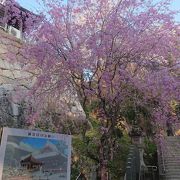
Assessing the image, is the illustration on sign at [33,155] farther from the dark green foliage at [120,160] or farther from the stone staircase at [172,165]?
the stone staircase at [172,165]

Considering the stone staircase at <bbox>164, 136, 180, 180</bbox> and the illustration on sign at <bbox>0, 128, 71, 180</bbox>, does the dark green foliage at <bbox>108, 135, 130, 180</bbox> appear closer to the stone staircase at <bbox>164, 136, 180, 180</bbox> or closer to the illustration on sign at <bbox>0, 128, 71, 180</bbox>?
the stone staircase at <bbox>164, 136, 180, 180</bbox>

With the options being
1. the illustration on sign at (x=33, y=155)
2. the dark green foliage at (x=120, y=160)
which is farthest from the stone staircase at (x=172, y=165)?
the illustration on sign at (x=33, y=155)

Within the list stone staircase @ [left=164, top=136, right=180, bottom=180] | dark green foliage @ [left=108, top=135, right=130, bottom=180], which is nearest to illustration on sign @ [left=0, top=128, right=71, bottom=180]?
dark green foliage @ [left=108, top=135, right=130, bottom=180]

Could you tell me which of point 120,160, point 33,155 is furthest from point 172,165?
point 33,155

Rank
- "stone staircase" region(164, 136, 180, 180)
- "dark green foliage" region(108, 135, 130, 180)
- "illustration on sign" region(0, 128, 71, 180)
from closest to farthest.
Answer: "illustration on sign" region(0, 128, 71, 180), "dark green foliage" region(108, 135, 130, 180), "stone staircase" region(164, 136, 180, 180)

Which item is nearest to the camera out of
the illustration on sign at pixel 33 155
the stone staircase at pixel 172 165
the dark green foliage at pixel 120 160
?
the illustration on sign at pixel 33 155

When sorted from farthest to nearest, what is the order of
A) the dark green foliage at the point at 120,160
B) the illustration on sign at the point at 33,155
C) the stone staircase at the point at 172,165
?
the stone staircase at the point at 172,165 < the dark green foliage at the point at 120,160 < the illustration on sign at the point at 33,155

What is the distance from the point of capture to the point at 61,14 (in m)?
6.53

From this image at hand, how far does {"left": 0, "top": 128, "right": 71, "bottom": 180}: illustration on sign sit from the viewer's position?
14.4 ft

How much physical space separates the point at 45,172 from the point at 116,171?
256 inches

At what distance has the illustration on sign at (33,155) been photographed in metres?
4.39

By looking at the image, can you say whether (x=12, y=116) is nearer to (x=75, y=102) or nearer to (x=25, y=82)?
(x=25, y=82)

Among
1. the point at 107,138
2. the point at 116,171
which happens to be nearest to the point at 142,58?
the point at 107,138

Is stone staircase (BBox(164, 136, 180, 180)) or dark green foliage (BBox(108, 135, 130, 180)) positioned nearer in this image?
dark green foliage (BBox(108, 135, 130, 180))
